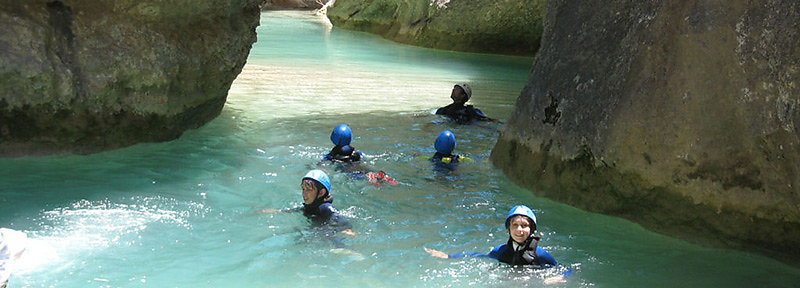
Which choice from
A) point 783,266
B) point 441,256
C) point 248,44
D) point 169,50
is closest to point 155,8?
point 169,50

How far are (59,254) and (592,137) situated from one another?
4.54m

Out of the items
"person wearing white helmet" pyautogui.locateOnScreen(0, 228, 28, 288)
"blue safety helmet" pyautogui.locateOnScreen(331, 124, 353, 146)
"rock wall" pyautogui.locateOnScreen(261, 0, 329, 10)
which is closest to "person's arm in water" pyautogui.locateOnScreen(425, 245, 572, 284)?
"blue safety helmet" pyautogui.locateOnScreen(331, 124, 353, 146)

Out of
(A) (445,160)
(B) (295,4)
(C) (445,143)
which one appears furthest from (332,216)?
(B) (295,4)

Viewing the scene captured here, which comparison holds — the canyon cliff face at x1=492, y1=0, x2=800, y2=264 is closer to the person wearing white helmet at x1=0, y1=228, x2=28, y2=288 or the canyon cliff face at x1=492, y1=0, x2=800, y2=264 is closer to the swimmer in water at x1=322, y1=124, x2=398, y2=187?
the swimmer in water at x1=322, y1=124, x2=398, y2=187

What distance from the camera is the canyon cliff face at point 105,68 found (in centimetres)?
831

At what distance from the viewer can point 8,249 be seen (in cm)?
353

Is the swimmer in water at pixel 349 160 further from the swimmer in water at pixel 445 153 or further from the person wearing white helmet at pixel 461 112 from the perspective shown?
the person wearing white helmet at pixel 461 112

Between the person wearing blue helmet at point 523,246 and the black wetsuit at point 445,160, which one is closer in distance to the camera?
the person wearing blue helmet at point 523,246

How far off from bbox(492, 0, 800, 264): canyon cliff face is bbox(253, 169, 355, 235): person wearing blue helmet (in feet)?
7.29

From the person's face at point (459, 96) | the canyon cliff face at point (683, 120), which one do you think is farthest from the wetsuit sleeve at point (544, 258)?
the person's face at point (459, 96)

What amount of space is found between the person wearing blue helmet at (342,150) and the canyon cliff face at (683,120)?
6.73 ft

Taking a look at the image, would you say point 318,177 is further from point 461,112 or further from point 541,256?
point 461,112

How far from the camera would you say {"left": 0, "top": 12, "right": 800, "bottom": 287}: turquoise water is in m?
5.81

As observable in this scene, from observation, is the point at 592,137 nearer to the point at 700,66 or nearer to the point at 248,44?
the point at 700,66
